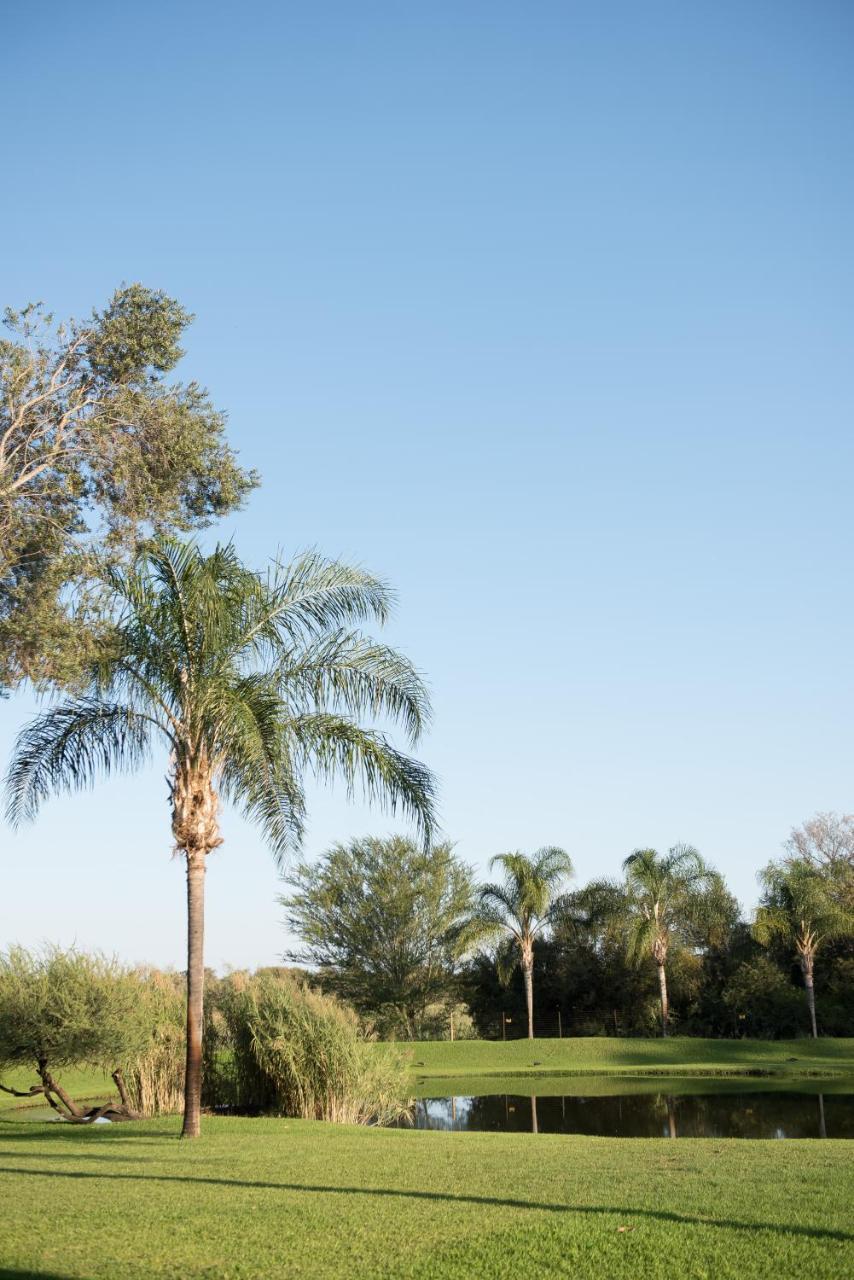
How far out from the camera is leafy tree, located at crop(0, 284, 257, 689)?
15.1 m

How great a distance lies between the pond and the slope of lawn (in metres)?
2.32

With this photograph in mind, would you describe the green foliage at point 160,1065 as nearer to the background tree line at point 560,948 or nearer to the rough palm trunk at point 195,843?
the rough palm trunk at point 195,843

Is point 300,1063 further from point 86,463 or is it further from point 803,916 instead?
point 803,916

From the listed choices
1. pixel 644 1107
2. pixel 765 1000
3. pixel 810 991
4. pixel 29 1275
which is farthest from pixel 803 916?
pixel 29 1275

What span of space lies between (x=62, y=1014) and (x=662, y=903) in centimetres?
2909

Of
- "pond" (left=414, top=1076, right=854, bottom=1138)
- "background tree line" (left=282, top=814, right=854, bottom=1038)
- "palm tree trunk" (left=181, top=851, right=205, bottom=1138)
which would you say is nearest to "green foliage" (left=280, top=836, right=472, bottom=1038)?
"background tree line" (left=282, top=814, right=854, bottom=1038)

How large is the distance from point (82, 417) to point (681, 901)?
34.7 metres

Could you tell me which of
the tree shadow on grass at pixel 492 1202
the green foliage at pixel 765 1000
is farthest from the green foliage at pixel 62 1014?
the green foliage at pixel 765 1000

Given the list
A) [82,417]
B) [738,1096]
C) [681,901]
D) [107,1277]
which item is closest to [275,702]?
[82,417]

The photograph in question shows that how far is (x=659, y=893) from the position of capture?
41.9m

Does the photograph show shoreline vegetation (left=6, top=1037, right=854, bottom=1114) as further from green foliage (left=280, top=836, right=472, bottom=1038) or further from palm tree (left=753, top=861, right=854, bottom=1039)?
green foliage (left=280, top=836, right=472, bottom=1038)

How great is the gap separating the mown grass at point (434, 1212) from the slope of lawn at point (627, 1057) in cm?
1944

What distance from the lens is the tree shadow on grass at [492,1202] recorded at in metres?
7.44

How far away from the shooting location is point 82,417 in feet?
53.6
